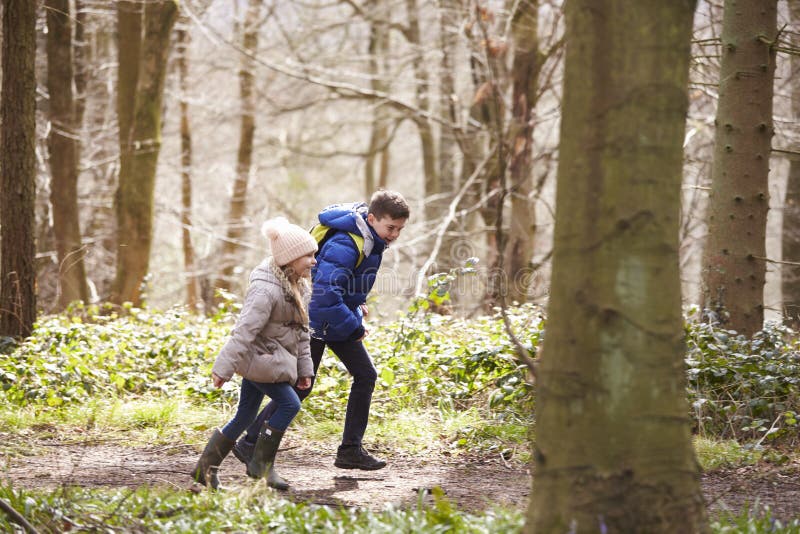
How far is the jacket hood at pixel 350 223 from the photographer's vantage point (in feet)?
16.7

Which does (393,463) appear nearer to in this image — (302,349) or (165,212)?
(302,349)

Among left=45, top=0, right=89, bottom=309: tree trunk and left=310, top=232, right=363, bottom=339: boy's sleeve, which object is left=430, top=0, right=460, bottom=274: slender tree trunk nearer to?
left=45, top=0, right=89, bottom=309: tree trunk

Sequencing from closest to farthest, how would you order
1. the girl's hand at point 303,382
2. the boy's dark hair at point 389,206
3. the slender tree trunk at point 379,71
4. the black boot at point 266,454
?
the black boot at point 266,454 → the girl's hand at point 303,382 → the boy's dark hair at point 389,206 → the slender tree trunk at point 379,71

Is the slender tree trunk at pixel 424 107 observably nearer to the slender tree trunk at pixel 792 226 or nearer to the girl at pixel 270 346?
the slender tree trunk at pixel 792 226

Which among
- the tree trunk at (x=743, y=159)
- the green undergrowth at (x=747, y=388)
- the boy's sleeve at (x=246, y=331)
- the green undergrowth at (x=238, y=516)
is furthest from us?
the tree trunk at (x=743, y=159)

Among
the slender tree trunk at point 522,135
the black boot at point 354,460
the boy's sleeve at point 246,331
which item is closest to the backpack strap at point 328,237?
the boy's sleeve at point 246,331

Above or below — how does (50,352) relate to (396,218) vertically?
below

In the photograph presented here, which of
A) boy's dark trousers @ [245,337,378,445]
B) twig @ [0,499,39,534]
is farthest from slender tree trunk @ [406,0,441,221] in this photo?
twig @ [0,499,39,534]

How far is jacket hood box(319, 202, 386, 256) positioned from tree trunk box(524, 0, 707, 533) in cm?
221

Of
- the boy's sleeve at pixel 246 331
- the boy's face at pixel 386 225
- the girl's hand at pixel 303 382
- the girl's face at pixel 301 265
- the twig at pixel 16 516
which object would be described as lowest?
the twig at pixel 16 516

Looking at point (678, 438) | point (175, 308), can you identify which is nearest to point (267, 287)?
point (678, 438)

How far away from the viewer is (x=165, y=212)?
16.4 m

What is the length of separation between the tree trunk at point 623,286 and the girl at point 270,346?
6.45 ft

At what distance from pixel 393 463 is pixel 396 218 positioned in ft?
5.71
